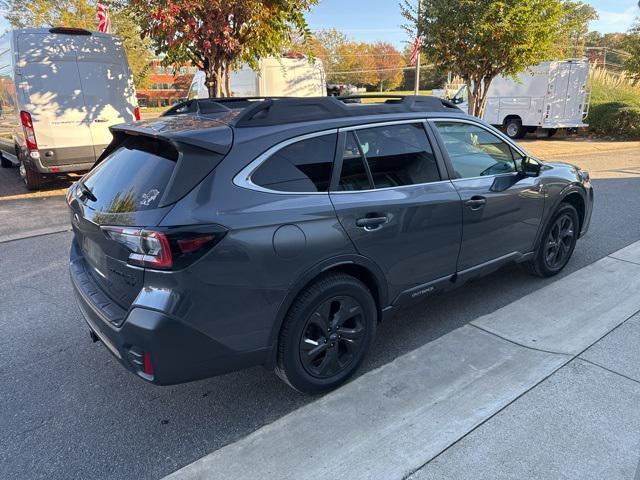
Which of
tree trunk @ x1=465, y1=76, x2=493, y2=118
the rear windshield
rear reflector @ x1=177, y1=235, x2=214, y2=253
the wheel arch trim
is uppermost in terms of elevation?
tree trunk @ x1=465, y1=76, x2=493, y2=118

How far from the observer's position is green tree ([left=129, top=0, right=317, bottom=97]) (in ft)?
24.0

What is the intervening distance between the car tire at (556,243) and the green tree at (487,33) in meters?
7.55

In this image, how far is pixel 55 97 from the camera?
8273 millimetres

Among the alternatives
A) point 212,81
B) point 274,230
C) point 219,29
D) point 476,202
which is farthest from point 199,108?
point 212,81

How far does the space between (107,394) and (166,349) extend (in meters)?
0.99

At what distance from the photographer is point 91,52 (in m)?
8.52

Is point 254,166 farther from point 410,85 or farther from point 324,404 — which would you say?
point 410,85

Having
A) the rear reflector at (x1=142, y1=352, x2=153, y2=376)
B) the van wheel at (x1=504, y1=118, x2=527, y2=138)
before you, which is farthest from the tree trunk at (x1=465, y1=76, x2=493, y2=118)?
the rear reflector at (x1=142, y1=352, x2=153, y2=376)

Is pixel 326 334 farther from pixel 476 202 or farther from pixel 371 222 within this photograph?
pixel 476 202

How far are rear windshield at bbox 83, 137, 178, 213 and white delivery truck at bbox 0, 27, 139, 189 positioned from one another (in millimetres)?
6185

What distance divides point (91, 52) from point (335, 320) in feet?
26.1

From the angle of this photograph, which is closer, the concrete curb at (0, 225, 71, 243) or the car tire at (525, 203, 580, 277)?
the car tire at (525, 203, 580, 277)

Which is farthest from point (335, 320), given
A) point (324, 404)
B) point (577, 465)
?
point (577, 465)

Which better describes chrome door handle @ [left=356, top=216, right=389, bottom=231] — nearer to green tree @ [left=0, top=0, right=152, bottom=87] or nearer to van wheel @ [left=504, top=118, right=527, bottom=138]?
van wheel @ [left=504, top=118, right=527, bottom=138]
